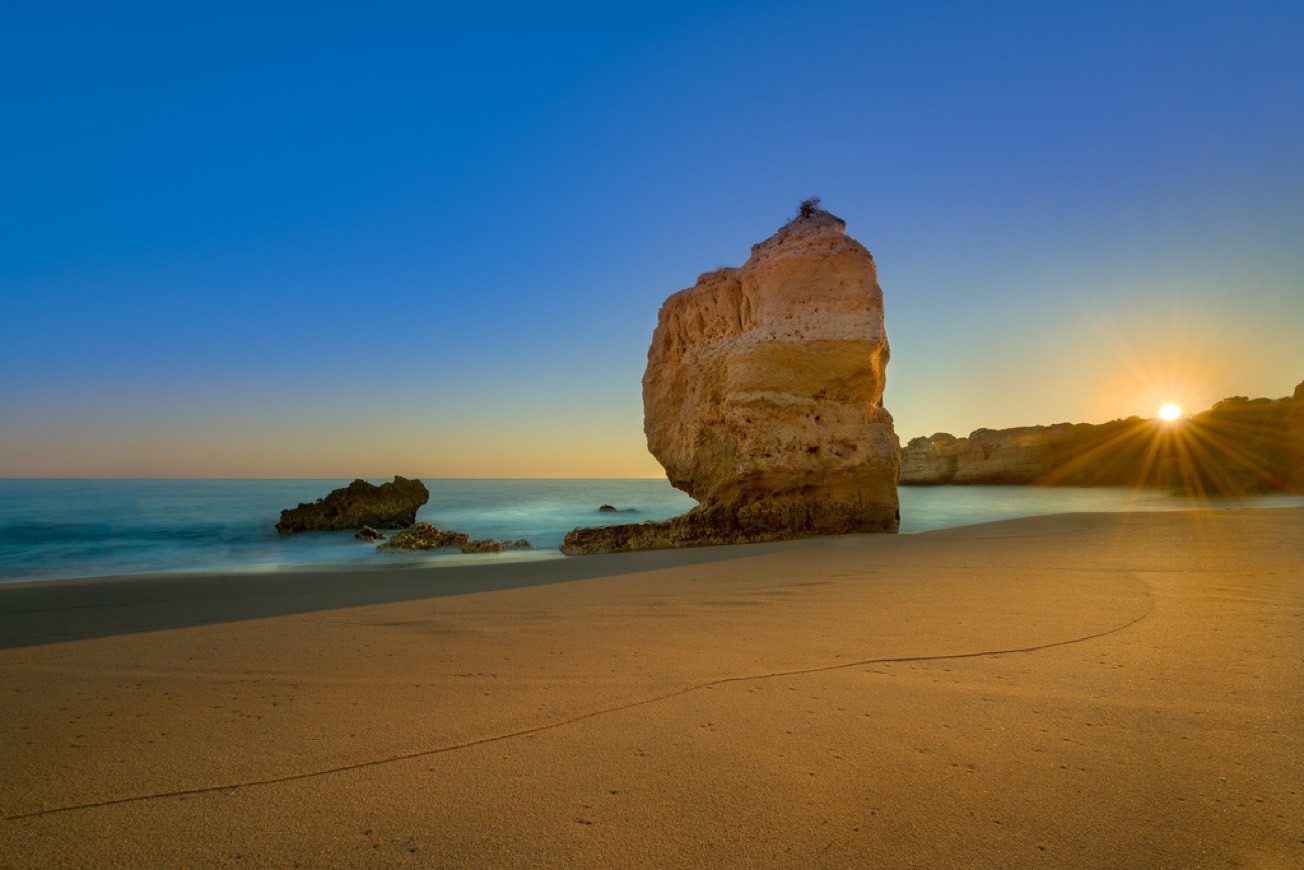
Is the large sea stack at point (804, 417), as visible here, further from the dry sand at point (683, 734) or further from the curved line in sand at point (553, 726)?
the curved line in sand at point (553, 726)

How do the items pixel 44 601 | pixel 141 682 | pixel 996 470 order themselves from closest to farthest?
pixel 141 682, pixel 44 601, pixel 996 470

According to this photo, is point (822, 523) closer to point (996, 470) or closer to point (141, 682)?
point (141, 682)

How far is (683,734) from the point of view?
238cm

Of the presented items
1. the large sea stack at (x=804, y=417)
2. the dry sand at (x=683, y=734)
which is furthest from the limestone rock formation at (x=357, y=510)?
the dry sand at (x=683, y=734)

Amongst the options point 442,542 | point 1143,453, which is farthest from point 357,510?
point 1143,453

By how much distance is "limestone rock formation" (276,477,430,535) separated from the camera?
76.2 ft

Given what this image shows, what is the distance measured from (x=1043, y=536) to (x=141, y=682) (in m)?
10.6

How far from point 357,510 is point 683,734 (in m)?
25.2

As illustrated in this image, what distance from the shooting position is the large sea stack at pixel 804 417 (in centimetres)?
1226

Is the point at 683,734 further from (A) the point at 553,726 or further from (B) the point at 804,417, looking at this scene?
(B) the point at 804,417

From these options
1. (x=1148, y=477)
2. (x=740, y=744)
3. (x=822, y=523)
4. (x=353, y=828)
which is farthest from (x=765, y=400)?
(x=1148, y=477)

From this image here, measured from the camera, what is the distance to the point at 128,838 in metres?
1.70

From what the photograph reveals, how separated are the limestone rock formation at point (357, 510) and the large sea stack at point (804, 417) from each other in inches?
599

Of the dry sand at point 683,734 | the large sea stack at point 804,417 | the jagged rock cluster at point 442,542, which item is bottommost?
the jagged rock cluster at point 442,542
